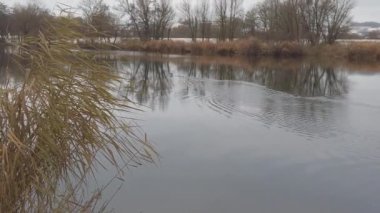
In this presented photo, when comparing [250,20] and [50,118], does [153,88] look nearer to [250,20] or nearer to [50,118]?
[50,118]

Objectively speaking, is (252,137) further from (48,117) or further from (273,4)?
(273,4)

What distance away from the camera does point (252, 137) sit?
29.7 feet

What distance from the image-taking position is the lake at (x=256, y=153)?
19.1 feet

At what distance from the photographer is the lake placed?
584cm

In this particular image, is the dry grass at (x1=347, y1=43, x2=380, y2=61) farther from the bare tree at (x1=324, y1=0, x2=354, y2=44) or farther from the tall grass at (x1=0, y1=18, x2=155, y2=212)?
the tall grass at (x1=0, y1=18, x2=155, y2=212)

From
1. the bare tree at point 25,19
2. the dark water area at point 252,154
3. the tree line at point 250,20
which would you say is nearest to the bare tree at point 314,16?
the tree line at point 250,20

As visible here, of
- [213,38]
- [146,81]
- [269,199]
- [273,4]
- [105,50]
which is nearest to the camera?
[105,50]

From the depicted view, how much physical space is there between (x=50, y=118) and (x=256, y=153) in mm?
5432

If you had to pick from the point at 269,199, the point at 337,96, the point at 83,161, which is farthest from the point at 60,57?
the point at 337,96

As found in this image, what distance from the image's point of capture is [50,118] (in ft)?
9.73

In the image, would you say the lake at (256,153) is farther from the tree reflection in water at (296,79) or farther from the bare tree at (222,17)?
the bare tree at (222,17)

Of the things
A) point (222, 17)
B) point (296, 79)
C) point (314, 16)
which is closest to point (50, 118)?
point (296, 79)

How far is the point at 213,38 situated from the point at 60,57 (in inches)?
2051

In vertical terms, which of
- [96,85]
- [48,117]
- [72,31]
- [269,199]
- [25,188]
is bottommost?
[269,199]
